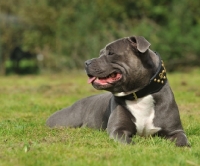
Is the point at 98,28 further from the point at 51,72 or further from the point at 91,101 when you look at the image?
the point at 91,101

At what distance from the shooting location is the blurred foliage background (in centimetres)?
2330

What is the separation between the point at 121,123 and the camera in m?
6.27

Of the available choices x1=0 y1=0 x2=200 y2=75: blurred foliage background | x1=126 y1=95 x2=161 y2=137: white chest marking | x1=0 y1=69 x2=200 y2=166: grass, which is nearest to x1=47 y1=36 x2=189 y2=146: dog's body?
x1=126 y1=95 x2=161 y2=137: white chest marking

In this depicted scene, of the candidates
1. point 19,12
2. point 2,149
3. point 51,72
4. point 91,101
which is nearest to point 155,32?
point 51,72

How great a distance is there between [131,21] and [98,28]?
6.06 ft

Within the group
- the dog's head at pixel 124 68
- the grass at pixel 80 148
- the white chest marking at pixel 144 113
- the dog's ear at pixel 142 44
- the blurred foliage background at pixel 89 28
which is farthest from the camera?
the blurred foliage background at pixel 89 28

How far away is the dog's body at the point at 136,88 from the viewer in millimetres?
6090

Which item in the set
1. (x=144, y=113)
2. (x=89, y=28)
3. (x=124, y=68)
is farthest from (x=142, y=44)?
(x=89, y=28)

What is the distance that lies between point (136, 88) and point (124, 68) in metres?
0.30

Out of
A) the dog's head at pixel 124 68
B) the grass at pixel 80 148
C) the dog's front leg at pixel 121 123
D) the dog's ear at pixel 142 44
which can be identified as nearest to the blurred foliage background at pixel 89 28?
the grass at pixel 80 148

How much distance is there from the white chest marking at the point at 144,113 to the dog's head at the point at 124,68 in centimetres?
21

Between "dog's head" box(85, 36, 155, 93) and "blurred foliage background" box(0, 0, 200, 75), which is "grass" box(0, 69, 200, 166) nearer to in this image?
"dog's head" box(85, 36, 155, 93)

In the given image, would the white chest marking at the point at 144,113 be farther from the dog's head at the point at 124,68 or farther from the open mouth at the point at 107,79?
the open mouth at the point at 107,79

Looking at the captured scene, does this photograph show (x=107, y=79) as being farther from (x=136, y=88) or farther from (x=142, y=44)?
(x=142, y=44)
